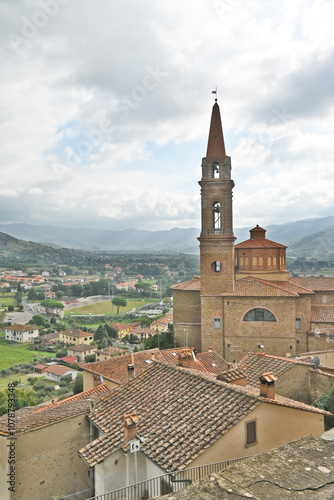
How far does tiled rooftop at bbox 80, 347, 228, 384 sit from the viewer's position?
17708 mm

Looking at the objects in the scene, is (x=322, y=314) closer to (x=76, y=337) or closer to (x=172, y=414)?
(x=172, y=414)

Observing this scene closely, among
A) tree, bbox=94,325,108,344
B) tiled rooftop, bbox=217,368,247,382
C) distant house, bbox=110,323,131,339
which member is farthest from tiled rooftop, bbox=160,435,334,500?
distant house, bbox=110,323,131,339

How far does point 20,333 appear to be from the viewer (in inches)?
3014

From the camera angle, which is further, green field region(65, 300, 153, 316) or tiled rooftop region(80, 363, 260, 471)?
green field region(65, 300, 153, 316)

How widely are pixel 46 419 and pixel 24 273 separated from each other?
6224 inches

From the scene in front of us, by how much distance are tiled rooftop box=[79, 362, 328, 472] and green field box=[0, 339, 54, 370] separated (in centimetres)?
5537

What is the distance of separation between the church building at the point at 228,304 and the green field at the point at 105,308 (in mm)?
78295

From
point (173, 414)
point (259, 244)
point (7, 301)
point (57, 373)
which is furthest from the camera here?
point (7, 301)

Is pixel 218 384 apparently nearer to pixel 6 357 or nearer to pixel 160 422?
pixel 160 422

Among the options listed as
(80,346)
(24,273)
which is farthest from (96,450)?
(24,273)

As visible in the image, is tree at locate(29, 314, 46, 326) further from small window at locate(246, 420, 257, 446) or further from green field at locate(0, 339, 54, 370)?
small window at locate(246, 420, 257, 446)

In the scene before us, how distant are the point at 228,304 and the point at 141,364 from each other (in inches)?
404

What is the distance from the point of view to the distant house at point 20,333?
76.4 m

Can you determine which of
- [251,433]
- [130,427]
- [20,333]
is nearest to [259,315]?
[251,433]
